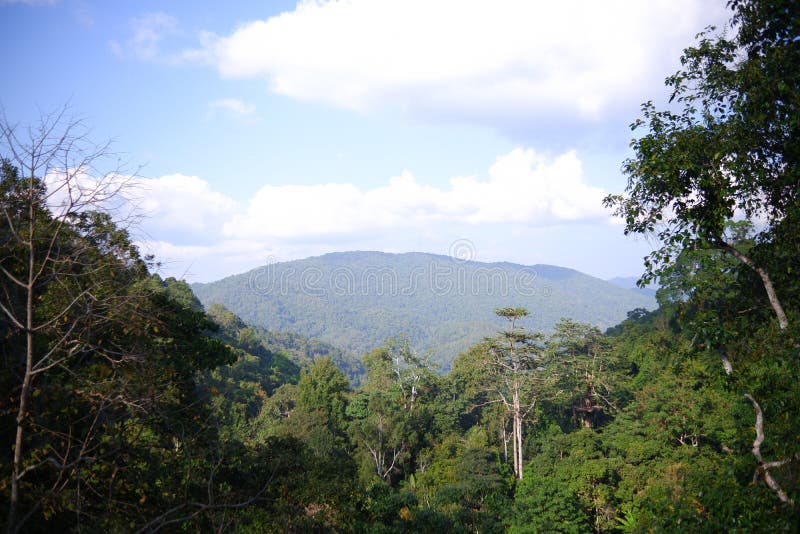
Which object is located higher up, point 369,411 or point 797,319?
point 797,319

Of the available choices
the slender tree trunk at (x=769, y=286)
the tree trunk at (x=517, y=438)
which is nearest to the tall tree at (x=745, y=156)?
the slender tree trunk at (x=769, y=286)

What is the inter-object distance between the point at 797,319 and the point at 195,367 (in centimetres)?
1027

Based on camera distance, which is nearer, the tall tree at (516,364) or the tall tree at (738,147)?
the tall tree at (738,147)

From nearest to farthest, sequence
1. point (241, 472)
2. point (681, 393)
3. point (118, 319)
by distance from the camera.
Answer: point (118, 319) → point (241, 472) → point (681, 393)

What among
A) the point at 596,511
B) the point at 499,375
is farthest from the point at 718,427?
the point at 499,375

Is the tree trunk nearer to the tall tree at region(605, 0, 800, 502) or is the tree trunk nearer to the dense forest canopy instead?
the dense forest canopy

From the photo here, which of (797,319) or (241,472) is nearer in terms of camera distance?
(797,319)

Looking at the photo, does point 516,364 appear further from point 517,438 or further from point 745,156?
point 745,156

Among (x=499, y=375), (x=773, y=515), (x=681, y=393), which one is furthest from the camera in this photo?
(x=499, y=375)

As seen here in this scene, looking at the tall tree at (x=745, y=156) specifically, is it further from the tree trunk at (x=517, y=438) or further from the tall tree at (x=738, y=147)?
the tree trunk at (x=517, y=438)

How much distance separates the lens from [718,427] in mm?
18594

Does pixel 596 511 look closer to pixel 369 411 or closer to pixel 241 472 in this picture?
pixel 369 411

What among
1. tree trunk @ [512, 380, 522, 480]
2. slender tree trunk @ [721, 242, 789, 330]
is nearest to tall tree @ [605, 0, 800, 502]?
slender tree trunk @ [721, 242, 789, 330]

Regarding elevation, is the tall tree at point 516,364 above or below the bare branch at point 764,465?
below
